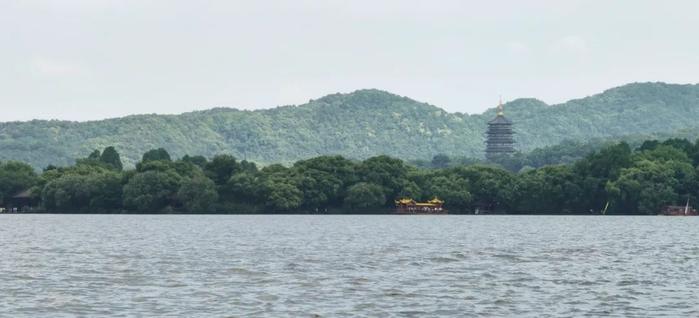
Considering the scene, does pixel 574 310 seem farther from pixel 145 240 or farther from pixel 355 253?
pixel 145 240

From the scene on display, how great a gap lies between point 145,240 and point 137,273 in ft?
129

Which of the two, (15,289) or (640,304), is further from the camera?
(15,289)

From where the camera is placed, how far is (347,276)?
68062mm

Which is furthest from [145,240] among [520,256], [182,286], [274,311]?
→ [274,311]

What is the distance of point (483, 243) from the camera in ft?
340

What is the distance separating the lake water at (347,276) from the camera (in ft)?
176

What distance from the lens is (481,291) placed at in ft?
198

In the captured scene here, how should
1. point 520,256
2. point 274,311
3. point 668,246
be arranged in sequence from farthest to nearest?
1. point 668,246
2. point 520,256
3. point 274,311

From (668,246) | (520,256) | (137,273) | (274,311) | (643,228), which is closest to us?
(274,311)

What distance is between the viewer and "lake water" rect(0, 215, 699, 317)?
176 ft

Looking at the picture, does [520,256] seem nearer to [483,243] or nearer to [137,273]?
[483,243]

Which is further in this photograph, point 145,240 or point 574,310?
point 145,240

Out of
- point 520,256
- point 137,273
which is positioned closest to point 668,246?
point 520,256

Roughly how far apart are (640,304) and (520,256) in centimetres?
3114
